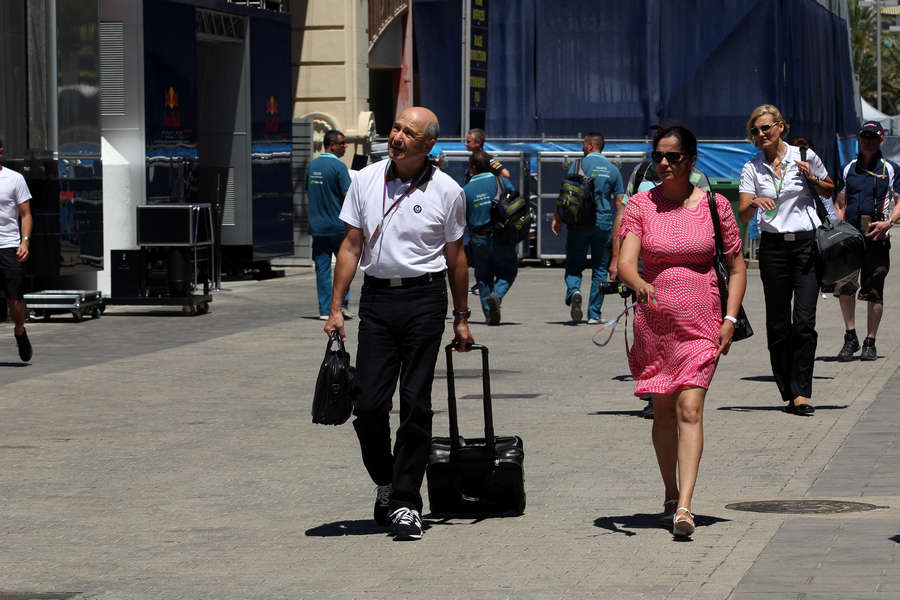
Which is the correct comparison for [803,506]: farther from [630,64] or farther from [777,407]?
[630,64]

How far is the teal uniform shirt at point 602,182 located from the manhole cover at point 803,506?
31.1 feet

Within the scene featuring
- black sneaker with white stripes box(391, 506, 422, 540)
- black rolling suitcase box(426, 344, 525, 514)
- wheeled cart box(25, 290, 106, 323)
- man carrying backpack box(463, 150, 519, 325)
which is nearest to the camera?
black sneaker with white stripes box(391, 506, 422, 540)

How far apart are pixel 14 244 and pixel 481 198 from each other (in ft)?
17.0

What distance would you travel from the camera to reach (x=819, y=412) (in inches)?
427

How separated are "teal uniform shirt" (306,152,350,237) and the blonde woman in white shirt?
290 inches

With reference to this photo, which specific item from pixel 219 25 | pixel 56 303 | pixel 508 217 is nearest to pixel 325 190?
pixel 508 217

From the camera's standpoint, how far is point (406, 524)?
706 cm

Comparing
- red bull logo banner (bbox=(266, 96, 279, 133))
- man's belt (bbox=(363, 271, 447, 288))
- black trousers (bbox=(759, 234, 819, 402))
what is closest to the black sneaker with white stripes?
man's belt (bbox=(363, 271, 447, 288))

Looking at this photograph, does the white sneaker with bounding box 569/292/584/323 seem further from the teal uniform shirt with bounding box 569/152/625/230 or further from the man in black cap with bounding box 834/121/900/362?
the man in black cap with bounding box 834/121/900/362

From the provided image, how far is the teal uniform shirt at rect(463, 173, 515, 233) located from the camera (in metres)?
17.3

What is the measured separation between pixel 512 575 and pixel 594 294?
11.0m

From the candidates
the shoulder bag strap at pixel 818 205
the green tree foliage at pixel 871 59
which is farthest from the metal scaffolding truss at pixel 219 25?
the green tree foliage at pixel 871 59

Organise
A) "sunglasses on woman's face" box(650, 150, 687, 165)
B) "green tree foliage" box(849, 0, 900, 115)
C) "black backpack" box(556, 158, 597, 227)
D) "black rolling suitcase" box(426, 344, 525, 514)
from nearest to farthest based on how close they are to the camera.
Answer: "sunglasses on woman's face" box(650, 150, 687, 165)
"black rolling suitcase" box(426, 344, 525, 514)
"black backpack" box(556, 158, 597, 227)
"green tree foliage" box(849, 0, 900, 115)

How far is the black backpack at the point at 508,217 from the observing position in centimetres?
1717
